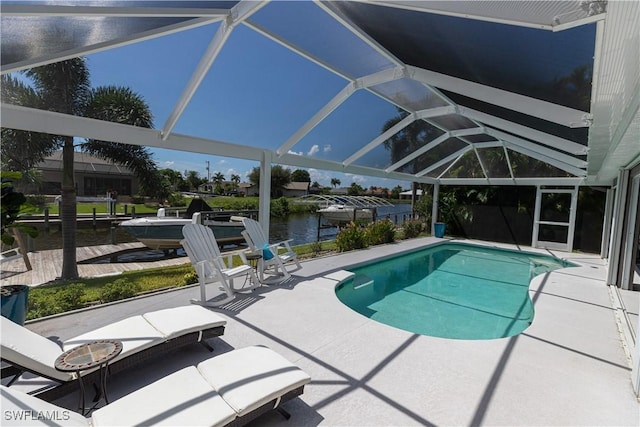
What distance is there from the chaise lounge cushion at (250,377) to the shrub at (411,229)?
449 inches

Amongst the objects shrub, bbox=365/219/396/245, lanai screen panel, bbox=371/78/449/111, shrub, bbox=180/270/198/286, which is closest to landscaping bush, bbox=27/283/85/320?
shrub, bbox=180/270/198/286

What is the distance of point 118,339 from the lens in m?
2.96

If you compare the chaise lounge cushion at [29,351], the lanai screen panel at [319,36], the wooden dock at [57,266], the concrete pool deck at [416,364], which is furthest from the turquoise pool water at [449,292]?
the wooden dock at [57,266]

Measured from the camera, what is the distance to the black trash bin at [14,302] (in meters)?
3.29

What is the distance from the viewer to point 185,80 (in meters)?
4.83

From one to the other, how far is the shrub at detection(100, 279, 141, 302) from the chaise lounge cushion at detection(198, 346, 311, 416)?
3.28m

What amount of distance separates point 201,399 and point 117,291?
372cm

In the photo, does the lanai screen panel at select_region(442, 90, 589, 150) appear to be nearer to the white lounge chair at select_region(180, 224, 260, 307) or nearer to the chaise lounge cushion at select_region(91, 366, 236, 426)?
the white lounge chair at select_region(180, 224, 260, 307)

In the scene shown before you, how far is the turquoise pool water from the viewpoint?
5371mm

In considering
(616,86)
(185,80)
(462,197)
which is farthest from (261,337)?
(462,197)

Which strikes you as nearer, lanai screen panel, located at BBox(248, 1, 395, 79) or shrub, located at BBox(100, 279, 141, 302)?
lanai screen panel, located at BBox(248, 1, 395, 79)

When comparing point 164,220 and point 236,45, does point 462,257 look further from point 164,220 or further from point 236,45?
point 164,220

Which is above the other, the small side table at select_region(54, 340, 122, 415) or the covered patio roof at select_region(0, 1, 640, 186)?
the covered patio roof at select_region(0, 1, 640, 186)

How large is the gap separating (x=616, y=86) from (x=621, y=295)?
5603mm
